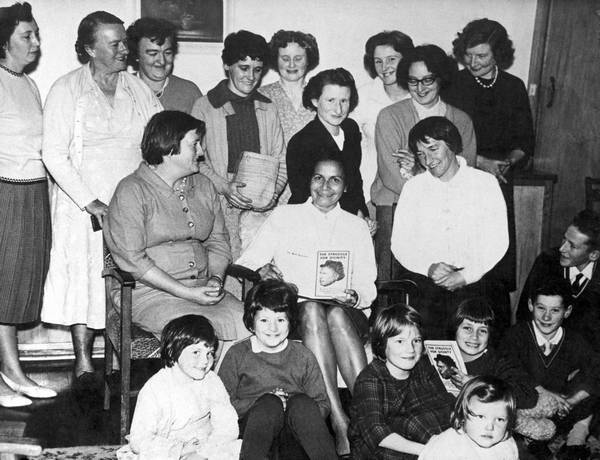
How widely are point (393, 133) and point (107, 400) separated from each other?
6.26 ft

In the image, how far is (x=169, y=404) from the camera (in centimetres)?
279

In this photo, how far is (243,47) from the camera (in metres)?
3.92

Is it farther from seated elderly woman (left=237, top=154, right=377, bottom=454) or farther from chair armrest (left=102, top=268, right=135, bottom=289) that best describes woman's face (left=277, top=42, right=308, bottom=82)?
chair armrest (left=102, top=268, right=135, bottom=289)

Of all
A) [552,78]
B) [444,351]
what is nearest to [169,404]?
[444,351]

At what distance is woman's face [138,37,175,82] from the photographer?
387 centimetres

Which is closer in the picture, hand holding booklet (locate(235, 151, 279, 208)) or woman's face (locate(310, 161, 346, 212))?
woman's face (locate(310, 161, 346, 212))

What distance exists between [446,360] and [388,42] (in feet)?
5.74

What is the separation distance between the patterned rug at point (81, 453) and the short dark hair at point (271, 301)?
75cm

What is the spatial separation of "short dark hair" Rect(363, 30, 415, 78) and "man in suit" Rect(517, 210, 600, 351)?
4.02 ft

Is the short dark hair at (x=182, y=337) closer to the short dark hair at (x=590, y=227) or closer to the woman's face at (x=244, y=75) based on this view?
the woman's face at (x=244, y=75)

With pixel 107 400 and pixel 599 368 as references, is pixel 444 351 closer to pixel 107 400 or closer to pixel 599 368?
pixel 599 368

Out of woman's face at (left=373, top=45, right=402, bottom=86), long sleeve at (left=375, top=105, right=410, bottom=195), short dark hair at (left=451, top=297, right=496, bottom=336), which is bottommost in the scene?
short dark hair at (left=451, top=297, right=496, bottom=336)

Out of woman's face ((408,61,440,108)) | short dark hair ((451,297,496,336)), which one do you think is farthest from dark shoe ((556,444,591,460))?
woman's face ((408,61,440,108))

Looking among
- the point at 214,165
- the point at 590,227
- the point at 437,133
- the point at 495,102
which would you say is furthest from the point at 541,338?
the point at 214,165
